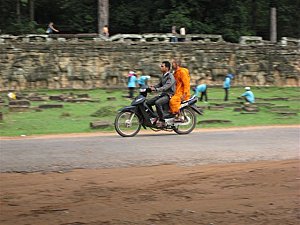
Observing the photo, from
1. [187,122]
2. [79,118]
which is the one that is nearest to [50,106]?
[79,118]

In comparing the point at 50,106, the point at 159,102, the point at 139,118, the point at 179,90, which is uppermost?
the point at 179,90

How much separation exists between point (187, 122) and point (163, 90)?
49.9 inches

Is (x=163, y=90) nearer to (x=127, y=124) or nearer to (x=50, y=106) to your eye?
(x=127, y=124)

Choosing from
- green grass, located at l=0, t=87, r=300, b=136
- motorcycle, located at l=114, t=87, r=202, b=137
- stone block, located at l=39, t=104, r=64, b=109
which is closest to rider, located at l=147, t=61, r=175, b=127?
motorcycle, located at l=114, t=87, r=202, b=137

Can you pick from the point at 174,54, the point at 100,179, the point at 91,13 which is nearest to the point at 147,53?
the point at 174,54

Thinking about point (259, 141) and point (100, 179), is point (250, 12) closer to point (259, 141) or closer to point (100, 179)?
point (259, 141)

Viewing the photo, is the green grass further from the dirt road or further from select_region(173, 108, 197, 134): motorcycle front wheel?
the dirt road

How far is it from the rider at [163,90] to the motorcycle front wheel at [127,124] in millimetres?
535

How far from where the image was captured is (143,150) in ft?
33.5

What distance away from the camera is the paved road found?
Result: 8859 millimetres

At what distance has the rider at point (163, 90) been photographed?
12.4 meters

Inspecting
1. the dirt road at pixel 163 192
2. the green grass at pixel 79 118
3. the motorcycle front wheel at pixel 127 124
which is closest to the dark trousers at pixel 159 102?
the motorcycle front wheel at pixel 127 124

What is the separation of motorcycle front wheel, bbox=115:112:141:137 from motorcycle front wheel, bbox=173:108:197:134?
3.75 feet

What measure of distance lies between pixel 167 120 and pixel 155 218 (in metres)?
7.02
